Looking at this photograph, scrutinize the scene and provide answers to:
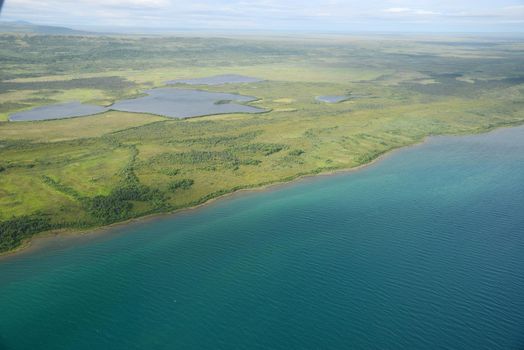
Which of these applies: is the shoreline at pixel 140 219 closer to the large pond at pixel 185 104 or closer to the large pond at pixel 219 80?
the large pond at pixel 185 104

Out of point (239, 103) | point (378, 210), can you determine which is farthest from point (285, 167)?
point (239, 103)

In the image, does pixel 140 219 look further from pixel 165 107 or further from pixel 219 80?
pixel 219 80

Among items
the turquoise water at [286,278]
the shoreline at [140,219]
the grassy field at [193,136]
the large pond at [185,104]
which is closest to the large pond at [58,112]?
the grassy field at [193,136]

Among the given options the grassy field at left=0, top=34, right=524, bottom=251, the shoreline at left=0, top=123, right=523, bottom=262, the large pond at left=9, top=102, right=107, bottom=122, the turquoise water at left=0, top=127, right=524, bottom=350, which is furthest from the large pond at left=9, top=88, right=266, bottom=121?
the turquoise water at left=0, top=127, right=524, bottom=350

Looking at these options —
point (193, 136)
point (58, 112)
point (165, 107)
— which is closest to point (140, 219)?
point (193, 136)

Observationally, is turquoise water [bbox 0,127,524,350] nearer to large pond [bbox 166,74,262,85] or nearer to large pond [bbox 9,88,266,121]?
large pond [bbox 9,88,266,121]
